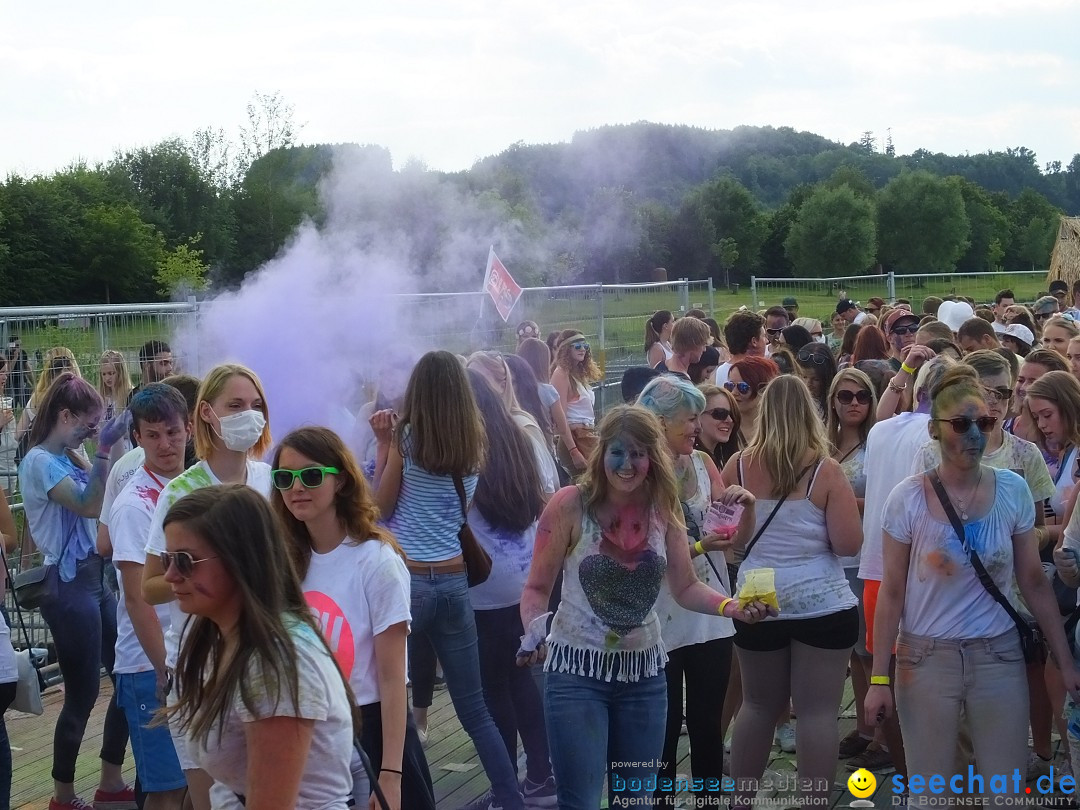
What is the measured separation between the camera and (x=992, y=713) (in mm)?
3896

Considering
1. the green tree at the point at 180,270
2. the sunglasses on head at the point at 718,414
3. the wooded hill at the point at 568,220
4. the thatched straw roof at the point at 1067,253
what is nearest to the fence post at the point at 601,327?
the sunglasses on head at the point at 718,414

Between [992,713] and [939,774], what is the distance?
278mm

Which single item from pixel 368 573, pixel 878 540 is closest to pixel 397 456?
pixel 368 573

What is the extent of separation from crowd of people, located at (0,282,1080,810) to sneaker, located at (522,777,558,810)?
0.02 meters

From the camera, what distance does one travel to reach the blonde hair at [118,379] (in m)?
7.54

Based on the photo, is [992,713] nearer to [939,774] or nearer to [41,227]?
[939,774]

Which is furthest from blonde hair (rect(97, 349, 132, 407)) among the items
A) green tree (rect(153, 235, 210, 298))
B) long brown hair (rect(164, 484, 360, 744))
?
green tree (rect(153, 235, 210, 298))

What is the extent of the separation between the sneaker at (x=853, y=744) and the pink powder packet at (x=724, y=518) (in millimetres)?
2049

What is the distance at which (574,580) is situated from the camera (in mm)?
3955

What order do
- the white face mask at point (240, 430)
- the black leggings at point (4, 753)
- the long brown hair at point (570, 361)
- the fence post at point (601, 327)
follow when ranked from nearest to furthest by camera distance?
the white face mask at point (240, 430), the black leggings at point (4, 753), the long brown hair at point (570, 361), the fence post at point (601, 327)

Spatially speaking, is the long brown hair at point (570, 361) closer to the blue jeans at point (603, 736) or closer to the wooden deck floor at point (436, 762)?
the wooden deck floor at point (436, 762)

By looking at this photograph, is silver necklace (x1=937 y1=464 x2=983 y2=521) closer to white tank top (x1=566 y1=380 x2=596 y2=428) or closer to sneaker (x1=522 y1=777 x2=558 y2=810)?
sneaker (x1=522 y1=777 x2=558 y2=810)

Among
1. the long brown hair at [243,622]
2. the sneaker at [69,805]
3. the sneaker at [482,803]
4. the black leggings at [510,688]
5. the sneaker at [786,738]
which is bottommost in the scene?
the sneaker at [786,738]

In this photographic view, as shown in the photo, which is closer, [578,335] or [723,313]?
[578,335]
